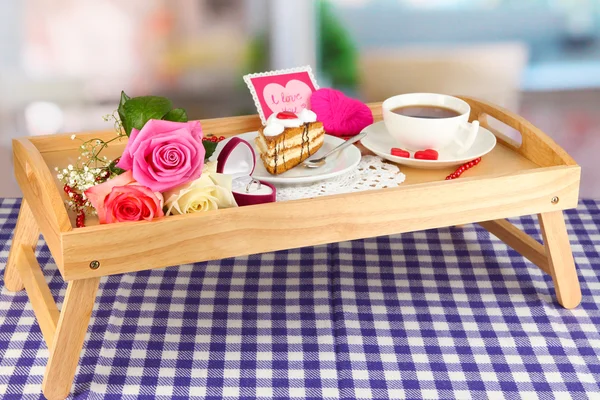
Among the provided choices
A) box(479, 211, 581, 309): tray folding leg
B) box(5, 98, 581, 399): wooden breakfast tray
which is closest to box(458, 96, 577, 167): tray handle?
box(5, 98, 581, 399): wooden breakfast tray

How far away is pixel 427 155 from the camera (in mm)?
1553

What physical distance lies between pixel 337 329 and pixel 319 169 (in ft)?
1.04

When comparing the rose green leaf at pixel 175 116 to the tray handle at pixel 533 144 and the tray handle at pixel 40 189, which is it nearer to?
the tray handle at pixel 40 189

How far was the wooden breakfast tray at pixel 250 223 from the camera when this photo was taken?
1.26 meters

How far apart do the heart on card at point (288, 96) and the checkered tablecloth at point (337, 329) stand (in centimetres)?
34

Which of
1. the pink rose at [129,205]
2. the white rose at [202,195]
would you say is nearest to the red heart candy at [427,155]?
the white rose at [202,195]

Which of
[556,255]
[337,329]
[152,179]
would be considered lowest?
[337,329]

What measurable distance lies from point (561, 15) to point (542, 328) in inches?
→ 39.2

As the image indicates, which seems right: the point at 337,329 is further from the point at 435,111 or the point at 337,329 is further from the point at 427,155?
the point at 435,111

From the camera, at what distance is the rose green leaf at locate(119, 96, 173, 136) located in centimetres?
139

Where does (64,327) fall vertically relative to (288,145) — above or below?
below

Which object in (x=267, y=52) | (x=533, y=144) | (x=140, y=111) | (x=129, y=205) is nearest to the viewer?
(x=129, y=205)

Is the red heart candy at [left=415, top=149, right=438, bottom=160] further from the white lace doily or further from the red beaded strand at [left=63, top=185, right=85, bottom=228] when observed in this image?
the red beaded strand at [left=63, top=185, right=85, bottom=228]

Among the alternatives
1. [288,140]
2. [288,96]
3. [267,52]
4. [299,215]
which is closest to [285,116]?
[288,140]
